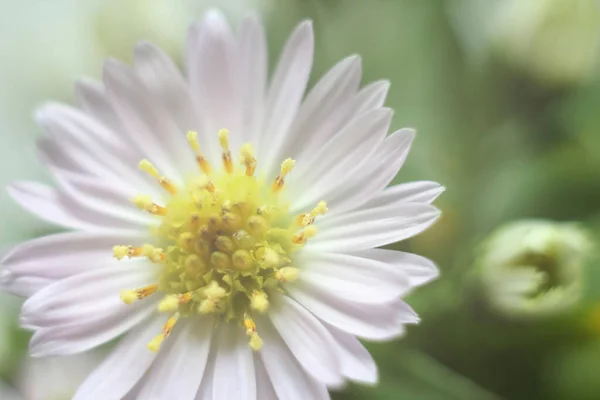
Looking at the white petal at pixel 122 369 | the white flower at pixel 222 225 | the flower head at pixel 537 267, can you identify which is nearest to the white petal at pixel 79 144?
the white flower at pixel 222 225

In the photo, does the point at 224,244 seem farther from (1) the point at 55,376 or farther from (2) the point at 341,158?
(1) the point at 55,376

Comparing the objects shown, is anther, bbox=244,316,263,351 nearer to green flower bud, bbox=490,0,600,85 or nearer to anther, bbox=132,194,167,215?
anther, bbox=132,194,167,215

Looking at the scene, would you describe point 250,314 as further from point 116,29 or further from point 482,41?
point 482,41

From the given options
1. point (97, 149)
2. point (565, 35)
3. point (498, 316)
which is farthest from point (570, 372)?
point (97, 149)

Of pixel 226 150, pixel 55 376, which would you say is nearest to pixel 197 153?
pixel 226 150

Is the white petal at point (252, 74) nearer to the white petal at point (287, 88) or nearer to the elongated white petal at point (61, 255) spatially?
the white petal at point (287, 88)
